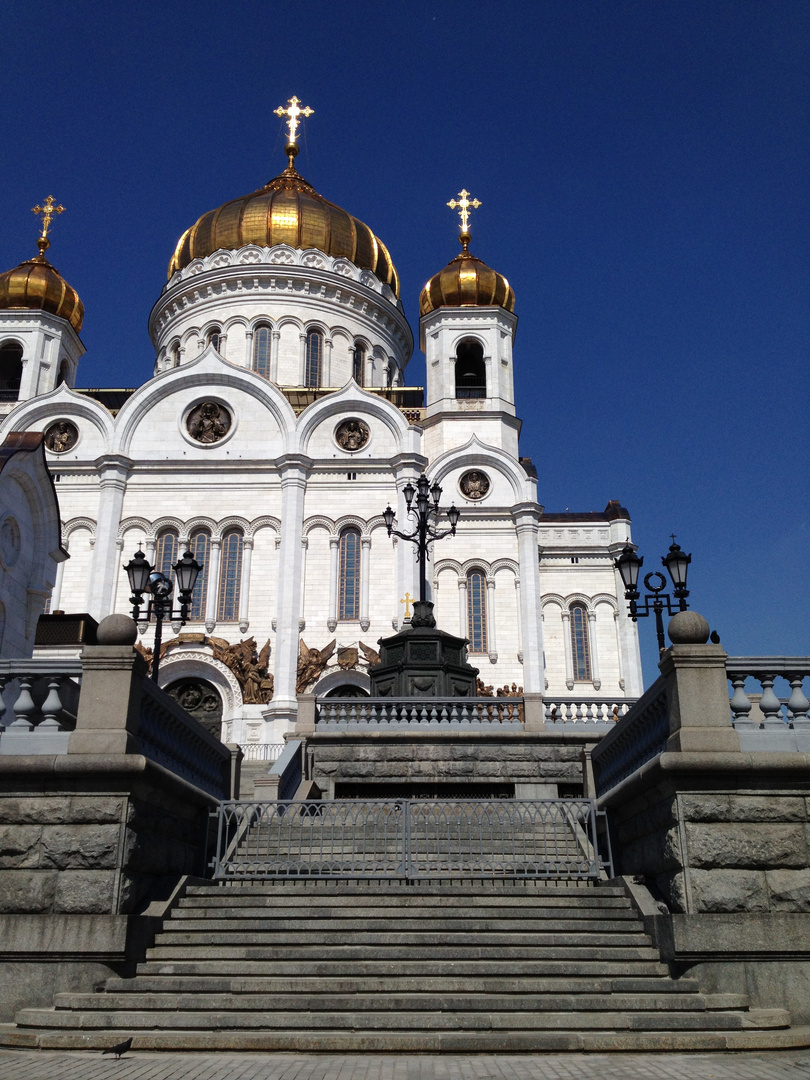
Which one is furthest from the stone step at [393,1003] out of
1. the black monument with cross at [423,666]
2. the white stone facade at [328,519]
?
the white stone facade at [328,519]

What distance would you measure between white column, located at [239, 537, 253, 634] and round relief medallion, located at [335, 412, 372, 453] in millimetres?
4569

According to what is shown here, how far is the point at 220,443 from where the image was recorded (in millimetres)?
31719

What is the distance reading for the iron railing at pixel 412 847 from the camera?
9.79 meters

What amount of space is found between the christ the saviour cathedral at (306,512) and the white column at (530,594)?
2.7 inches

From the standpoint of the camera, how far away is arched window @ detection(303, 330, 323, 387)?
125 feet

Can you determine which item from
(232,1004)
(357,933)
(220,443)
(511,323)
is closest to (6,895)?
(232,1004)

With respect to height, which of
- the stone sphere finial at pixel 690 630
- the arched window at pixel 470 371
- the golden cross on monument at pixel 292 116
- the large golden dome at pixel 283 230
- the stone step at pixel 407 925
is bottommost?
the stone step at pixel 407 925

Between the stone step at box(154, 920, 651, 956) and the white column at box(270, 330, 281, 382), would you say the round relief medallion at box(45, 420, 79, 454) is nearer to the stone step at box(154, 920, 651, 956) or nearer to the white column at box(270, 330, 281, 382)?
the white column at box(270, 330, 281, 382)

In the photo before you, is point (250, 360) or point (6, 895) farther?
point (250, 360)

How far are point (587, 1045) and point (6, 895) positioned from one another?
4.68m

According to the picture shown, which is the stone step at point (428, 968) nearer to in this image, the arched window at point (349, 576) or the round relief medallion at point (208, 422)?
the arched window at point (349, 576)

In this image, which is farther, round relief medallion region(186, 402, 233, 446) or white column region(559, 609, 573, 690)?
white column region(559, 609, 573, 690)

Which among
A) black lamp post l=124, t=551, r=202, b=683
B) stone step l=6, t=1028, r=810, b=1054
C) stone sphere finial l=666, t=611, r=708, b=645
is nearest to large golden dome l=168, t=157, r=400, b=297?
black lamp post l=124, t=551, r=202, b=683

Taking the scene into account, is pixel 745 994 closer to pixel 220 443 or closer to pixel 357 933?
pixel 357 933
